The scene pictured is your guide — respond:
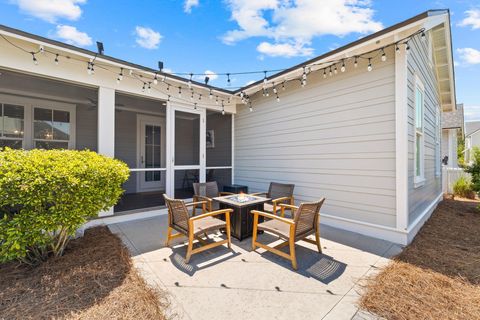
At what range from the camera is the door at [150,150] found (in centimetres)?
722

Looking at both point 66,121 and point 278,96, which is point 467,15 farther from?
point 66,121

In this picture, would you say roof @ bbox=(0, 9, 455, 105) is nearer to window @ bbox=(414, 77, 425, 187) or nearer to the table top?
window @ bbox=(414, 77, 425, 187)

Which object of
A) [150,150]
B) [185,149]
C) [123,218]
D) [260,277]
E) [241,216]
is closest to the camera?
[260,277]

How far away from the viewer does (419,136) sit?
459cm

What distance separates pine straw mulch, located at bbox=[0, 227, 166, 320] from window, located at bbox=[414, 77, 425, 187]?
4.91 m

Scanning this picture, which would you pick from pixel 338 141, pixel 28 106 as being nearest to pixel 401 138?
pixel 338 141

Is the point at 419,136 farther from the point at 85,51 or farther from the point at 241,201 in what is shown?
the point at 85,51

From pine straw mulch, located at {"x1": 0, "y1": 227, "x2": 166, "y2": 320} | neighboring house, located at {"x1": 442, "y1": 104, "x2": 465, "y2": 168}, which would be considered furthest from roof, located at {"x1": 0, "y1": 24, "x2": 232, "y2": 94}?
neighboring house, located at {"x1": 442, "y1": 104, "x2": 465, "y2": 168}

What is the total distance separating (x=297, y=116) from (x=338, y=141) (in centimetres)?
115

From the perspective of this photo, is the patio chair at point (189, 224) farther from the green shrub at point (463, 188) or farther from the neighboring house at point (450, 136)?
the neighboring house at point (450, 136)

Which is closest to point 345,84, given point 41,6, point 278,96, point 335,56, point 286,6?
point 335,56

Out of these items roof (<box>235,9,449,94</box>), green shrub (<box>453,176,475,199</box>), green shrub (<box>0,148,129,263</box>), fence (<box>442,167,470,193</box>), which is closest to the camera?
green shrub (<box>0,148,129,263</box>)

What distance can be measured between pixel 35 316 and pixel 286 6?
612cm

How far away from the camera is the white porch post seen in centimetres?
424
